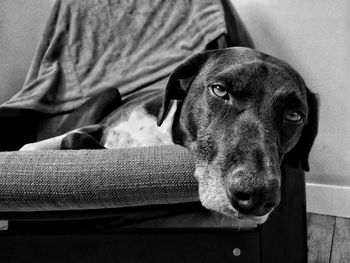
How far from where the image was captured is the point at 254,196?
2.69 feet

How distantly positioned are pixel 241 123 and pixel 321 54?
3.96ft

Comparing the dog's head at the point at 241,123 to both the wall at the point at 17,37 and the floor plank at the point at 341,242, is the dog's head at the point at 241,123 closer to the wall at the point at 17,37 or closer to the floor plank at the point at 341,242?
the floor plank at the point at 341,242

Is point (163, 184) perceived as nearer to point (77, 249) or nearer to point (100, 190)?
point (100, 190)

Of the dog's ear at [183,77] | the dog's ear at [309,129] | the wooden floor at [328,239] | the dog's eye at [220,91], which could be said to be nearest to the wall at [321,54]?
the wooden floor at [328,239]

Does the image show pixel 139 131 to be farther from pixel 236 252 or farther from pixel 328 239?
pixel 328 239

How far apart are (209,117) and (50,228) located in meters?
0.55

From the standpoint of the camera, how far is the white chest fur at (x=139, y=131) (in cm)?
144

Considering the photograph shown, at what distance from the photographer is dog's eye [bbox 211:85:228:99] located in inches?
42.6

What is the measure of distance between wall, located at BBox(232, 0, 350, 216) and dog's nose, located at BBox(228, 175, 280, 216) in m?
1.33

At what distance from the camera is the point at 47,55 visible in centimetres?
215

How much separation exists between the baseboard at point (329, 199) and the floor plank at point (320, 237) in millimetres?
44

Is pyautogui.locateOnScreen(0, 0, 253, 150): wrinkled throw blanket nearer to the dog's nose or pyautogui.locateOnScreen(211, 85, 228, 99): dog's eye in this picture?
pyautogui.locateOnScreen(211, 85, 228, 99): dog's eye

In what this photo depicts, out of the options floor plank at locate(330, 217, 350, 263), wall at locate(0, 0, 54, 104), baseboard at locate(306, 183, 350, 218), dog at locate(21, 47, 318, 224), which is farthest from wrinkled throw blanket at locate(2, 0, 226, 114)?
floor plank at locate(330, 217, 350, 263)

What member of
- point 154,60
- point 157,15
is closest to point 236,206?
point 154,60
